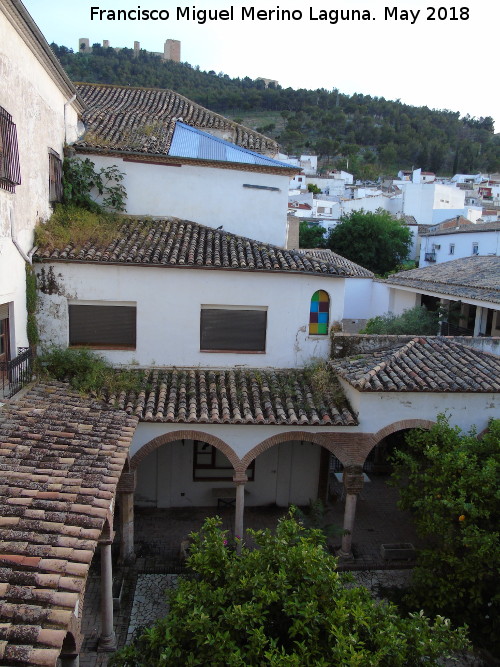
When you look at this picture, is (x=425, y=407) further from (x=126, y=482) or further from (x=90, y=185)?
(x=90, y=185)

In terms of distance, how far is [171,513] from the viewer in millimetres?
13312

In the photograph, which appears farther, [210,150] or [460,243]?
[460,243]

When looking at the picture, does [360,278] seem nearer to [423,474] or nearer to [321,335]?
[321,335]

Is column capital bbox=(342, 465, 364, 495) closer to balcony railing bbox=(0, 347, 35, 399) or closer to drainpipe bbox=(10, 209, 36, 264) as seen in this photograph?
balcony railing bbox=(0, 347, 35, 399)

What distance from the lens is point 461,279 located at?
1984 centimetres

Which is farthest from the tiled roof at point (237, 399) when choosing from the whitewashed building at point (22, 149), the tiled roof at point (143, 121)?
the tiled roof at point (143, 121)

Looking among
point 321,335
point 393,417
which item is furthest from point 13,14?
point 393,417

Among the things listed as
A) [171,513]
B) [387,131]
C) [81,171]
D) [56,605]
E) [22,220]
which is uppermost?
[387,131]

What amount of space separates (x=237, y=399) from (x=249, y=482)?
3.69 m

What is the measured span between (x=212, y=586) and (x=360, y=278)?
24.7 metres

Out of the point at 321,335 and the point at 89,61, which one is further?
the point at 89,61

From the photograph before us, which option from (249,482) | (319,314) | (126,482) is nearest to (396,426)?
(319,314)

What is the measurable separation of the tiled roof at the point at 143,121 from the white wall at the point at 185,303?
13.4ft

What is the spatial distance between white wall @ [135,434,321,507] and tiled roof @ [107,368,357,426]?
2386 millimetres
